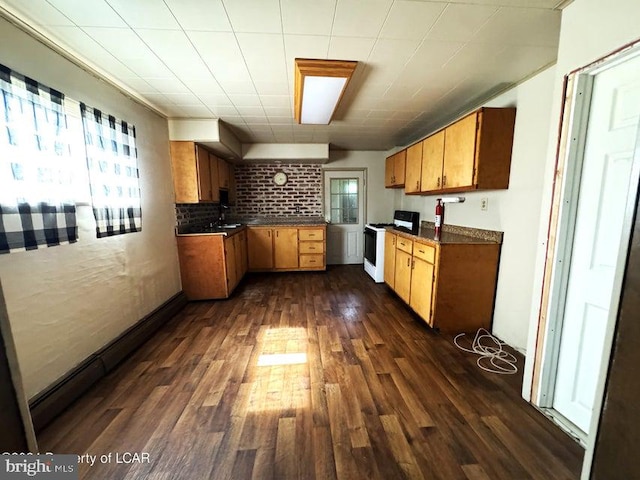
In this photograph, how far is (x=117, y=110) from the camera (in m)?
2.23

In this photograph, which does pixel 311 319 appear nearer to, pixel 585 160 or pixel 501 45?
pixel 585 160

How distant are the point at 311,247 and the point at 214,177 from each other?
196cm

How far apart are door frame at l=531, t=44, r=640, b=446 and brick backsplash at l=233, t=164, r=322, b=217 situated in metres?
3.86

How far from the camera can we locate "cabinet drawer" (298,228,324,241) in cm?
444

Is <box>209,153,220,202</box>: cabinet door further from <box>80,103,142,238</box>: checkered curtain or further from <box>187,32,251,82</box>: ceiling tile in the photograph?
<box>187,32,251,82</box>: ceiling tile

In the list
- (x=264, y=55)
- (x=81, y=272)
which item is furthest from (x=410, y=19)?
(x=81, y=272)

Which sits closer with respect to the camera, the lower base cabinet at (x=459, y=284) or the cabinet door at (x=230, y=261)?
the lower base cabinet at (x=459, y=284)

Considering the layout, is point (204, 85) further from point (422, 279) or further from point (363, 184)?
point (363, 184)

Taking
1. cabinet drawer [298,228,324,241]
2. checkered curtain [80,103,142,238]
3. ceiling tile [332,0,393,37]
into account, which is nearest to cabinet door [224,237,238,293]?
checkered curtain [80,103,142,238]

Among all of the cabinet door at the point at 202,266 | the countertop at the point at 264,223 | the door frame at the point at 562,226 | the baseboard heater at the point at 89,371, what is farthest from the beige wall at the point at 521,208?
the baseboard heater at the point at 89,371

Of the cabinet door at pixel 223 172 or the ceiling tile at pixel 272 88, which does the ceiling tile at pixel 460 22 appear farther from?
the cabinet door at pixel 223 172

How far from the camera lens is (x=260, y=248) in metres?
4.46

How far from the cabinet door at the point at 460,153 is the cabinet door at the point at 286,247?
8.56ft

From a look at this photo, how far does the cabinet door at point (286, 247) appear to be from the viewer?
4.43m
